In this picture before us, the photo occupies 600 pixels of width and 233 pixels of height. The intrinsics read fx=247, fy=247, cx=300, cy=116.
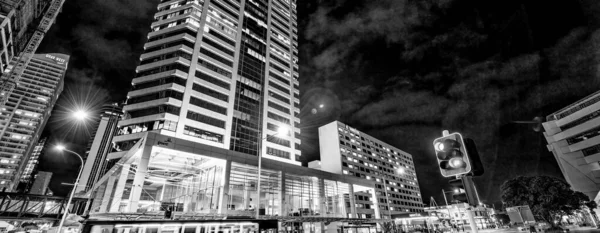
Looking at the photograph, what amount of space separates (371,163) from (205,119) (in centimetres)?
7509

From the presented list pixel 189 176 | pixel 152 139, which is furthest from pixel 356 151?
pixel 152 139

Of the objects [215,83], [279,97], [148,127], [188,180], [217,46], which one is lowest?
[188,180]

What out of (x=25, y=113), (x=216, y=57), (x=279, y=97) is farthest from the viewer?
(x=25, y=113)

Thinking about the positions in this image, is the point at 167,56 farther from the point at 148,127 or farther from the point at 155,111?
the point at 148,127

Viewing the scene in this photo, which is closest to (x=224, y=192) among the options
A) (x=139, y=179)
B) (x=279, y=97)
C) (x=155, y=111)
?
(x=139, y=179)

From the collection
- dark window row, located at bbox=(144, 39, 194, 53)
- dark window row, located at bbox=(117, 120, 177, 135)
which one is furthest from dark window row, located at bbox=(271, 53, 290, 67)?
dark window row, located at bbox=(117, 120, 177, 135)

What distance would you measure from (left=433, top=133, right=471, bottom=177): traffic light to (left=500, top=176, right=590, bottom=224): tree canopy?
141ft

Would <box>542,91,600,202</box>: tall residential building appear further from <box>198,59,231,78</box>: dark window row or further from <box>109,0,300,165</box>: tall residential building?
<box>198,59,231,78</box>: dark window row

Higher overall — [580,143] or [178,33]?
[178,33]

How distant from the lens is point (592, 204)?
40562 mm

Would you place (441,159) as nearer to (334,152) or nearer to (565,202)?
(565,202)

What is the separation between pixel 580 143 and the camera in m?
48.9

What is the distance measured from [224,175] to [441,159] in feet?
96.7

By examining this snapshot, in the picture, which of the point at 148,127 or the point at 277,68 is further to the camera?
the point at 277,68
